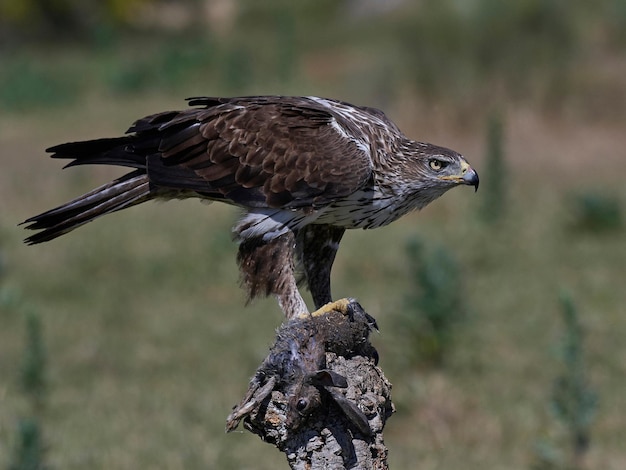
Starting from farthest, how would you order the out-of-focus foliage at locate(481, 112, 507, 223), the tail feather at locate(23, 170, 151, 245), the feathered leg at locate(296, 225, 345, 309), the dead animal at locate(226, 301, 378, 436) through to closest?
the out-of-focus foliage at locate(481, 112, 507, 223)
the feathered leg at locate(296, 225, 345, 309)
the tail feather at locate(23, 170, 151, 245)
the dead animal at locate(226, 301, 378, 436)

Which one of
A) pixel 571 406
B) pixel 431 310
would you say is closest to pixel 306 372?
pixel 571 406

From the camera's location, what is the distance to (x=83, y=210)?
13.8 ft

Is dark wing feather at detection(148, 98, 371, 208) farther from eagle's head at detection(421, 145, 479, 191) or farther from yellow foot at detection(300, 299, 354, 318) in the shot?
yellow foot at detection(300, 299, 354, 318)

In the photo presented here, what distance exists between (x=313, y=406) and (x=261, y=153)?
1.50 metres

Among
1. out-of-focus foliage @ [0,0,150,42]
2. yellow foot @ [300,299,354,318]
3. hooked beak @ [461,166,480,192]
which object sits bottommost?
yellow foot @ [300,299,354,318]

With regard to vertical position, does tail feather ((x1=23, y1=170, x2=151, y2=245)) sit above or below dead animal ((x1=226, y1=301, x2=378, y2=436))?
above

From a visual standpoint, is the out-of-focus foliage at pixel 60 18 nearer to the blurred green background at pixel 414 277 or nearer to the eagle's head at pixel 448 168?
the blurred green background at pixel 414 277

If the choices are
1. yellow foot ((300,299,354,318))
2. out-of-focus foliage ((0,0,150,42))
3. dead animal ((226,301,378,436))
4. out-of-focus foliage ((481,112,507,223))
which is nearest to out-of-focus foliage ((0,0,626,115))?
out-of-focus foliage ((0,0,150,42))

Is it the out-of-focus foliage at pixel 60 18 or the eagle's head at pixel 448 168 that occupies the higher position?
the out-of-focus foliage at pixel 60 18

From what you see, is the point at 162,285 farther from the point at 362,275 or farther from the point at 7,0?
the point at 7,0

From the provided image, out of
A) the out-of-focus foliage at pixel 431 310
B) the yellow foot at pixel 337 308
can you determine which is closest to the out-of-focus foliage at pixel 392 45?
the out-of-focus foliage at pixel 431 310

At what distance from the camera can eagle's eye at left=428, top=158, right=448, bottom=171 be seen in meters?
4.43

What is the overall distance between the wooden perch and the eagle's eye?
1.22 metres

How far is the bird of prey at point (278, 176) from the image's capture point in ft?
13.8
